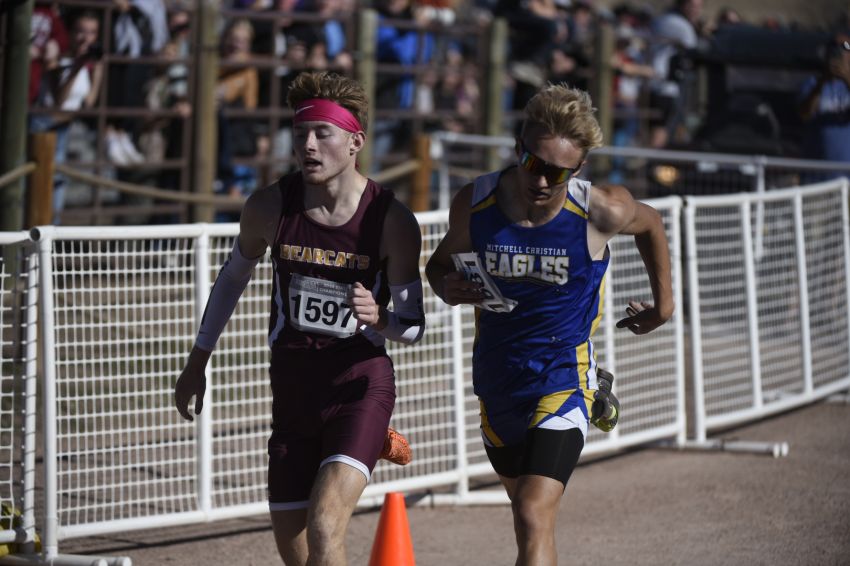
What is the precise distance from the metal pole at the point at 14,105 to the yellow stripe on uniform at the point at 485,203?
4.83m

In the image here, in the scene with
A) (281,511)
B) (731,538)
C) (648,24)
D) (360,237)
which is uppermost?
(648,24)

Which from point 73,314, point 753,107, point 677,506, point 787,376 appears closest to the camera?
point 73,314

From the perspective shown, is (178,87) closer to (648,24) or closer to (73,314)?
(73,314)

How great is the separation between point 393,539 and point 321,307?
4.12 feet

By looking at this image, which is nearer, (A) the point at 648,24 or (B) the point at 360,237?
(B) the point at 360,237

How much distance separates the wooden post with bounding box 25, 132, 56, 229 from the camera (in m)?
8.44

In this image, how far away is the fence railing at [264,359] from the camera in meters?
6.22

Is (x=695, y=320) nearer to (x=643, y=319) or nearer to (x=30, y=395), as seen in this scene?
(x=643, y=319)

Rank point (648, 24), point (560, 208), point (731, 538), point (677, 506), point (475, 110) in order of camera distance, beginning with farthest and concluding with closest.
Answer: point (648, 24), point (475, 110), point (677, 506), point (731, 538), point (560, 208)

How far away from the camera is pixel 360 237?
15.6 ft

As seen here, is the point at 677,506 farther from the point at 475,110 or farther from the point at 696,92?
the point at 475,110

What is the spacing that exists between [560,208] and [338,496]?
4.43 feet

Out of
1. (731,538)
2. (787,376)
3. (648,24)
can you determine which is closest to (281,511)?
Result: (731,538)

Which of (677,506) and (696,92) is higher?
(696,92)
